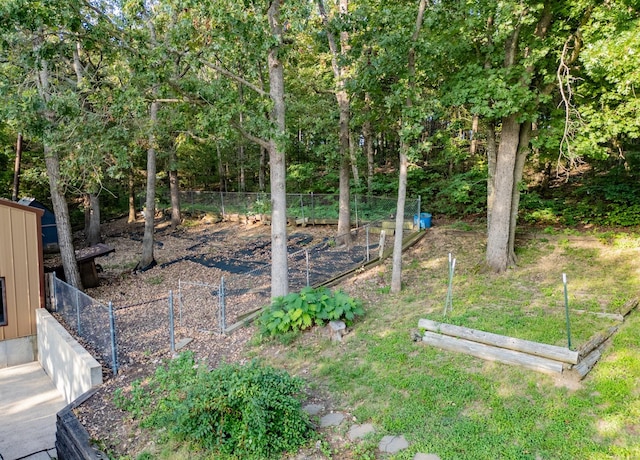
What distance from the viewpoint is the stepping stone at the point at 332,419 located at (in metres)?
4.60

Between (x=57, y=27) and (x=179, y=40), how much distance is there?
→ 2148 mm

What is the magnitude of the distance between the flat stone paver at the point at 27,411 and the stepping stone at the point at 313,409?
4.33 meters

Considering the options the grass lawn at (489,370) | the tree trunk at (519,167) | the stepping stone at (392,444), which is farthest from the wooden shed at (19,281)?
the tree trunk at (519,167)

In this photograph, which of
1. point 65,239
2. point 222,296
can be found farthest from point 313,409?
point 65,239

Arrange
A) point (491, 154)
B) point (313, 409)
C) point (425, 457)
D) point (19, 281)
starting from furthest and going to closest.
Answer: point (491, 154), point (19, 281), point (313, 409), point (425, 457)

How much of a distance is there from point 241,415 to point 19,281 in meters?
8.23

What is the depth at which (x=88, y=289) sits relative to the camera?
11.7 m

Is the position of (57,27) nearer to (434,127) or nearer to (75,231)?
(75,231)

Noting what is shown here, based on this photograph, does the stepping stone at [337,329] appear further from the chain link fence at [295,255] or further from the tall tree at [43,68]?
the tall tree at [43,68]

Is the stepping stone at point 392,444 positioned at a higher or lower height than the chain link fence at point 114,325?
higher

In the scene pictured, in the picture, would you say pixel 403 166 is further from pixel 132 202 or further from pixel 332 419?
pixel 132 202

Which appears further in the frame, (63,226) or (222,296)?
(63,226)

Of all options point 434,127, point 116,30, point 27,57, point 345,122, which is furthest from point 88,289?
point 434,127

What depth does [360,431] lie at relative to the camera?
4402mm
